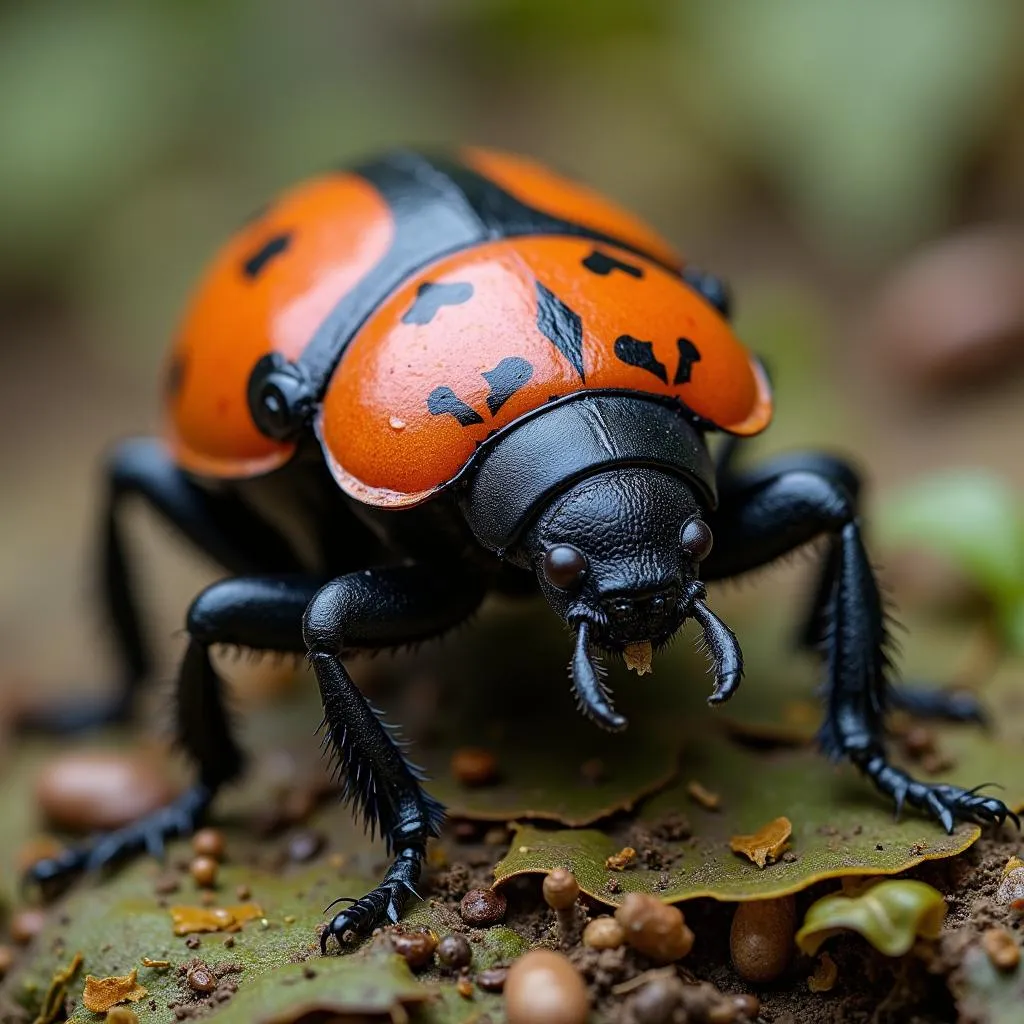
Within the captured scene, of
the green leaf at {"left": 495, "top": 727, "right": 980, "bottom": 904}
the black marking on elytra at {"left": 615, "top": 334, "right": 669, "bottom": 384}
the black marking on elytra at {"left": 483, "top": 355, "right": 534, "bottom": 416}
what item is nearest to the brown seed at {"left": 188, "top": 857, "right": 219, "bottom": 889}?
the green leaf at {"left": 495, "top": 727, "right": 980, "bottom": 904}

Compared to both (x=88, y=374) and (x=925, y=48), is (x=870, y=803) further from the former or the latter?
(x=88, y=374)

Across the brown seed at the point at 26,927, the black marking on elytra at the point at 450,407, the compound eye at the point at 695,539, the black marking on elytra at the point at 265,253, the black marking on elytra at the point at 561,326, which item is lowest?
the brown seed at the point at 26,927

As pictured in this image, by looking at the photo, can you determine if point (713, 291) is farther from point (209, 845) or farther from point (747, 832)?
point (209, 845)

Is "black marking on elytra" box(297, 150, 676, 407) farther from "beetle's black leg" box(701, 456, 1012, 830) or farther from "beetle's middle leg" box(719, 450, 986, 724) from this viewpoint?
"beetle's black leg" box(701, 456, 1012, 830)

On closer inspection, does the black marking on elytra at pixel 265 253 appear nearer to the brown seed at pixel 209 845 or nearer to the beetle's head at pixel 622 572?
the beetle's head at pixel 622 572

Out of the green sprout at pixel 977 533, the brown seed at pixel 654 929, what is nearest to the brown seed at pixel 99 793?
the brown seed at pixel 654 929

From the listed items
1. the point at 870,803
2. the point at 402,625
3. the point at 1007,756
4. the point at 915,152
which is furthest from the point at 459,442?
the point at 915,152

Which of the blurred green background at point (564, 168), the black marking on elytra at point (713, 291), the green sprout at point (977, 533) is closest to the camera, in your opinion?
the black marking on elytra at point (713, 291)
